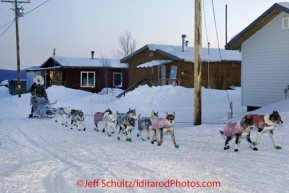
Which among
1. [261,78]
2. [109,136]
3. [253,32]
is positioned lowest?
[109,136]

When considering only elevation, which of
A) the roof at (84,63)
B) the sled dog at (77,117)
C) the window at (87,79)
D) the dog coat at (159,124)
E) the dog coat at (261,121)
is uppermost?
the roof at (84,63)

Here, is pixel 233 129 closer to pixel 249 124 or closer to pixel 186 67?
pixel 249 124

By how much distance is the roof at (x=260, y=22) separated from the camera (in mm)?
18472

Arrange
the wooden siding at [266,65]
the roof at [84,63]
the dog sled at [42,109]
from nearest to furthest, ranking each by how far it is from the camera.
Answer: the wooden siding at [266,65]
the dog sled at [42,109]
the roof at [84,63]

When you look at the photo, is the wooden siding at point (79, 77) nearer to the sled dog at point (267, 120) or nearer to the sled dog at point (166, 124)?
the sled dog at point (166, 124)

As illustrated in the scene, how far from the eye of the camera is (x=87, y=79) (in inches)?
1791

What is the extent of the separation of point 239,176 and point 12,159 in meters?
4.68

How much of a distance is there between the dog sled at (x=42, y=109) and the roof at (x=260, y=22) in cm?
937

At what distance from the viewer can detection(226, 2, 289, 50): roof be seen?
18472mm

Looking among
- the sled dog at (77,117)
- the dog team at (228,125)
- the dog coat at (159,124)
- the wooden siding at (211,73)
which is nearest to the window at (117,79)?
the wooden siding at (211,73)

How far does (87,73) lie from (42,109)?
26.4 m

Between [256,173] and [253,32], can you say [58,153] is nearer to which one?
[256,173]

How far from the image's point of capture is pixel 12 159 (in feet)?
28.8

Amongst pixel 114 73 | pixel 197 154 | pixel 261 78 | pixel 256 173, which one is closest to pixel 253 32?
pixel 261 78
